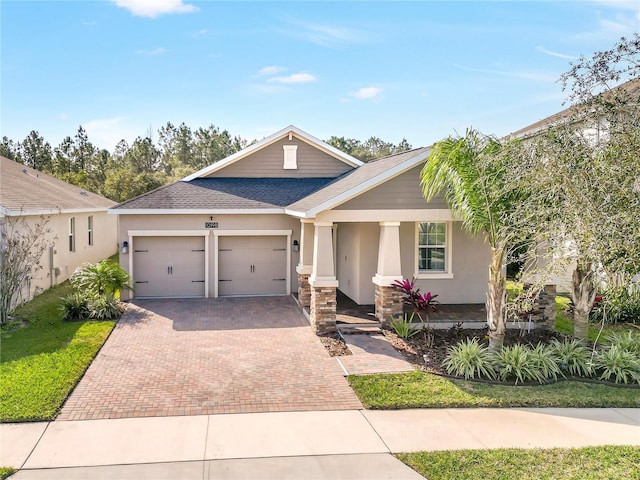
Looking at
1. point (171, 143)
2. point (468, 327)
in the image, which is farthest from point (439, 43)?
point (171, 143)

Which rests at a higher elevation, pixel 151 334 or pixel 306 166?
pixel 306 166

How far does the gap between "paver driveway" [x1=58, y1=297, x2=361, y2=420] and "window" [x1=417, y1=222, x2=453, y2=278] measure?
4018 millimetres

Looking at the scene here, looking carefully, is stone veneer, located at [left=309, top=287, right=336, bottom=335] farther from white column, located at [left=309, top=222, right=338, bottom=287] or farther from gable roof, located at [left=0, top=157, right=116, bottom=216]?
gable roof, located at [left=0, top=157, right=116, bottom=216]

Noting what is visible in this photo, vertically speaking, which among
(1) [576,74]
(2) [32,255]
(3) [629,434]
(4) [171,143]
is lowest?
(3) [629,434]

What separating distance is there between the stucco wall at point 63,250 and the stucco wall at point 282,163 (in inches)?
236

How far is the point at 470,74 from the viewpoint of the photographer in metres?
14.3

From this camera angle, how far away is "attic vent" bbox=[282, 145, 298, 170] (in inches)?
770

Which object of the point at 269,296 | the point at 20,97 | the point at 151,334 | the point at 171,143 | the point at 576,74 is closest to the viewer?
the point at 576,74

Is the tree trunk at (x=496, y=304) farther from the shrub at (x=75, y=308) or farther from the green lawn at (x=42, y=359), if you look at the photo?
the shrub at (x=75, y=308)

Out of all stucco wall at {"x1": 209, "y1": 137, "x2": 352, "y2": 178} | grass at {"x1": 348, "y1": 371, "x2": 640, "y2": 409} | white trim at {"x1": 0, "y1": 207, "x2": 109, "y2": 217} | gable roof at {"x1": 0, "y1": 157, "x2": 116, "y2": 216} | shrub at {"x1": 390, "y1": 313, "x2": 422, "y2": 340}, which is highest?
stucco wall at {"x1": 209, "y1": 137, "x2": 352, "y2": 178}

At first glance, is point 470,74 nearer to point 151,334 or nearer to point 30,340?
point 151,334

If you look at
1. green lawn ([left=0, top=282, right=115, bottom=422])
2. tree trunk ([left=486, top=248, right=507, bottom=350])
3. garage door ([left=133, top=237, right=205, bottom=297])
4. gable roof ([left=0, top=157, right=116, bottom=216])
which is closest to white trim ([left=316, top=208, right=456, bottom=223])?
tree trunk ([left=486, top=248, right=507, bottom=350])

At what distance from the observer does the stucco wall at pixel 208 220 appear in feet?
52.5

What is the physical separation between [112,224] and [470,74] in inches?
889
